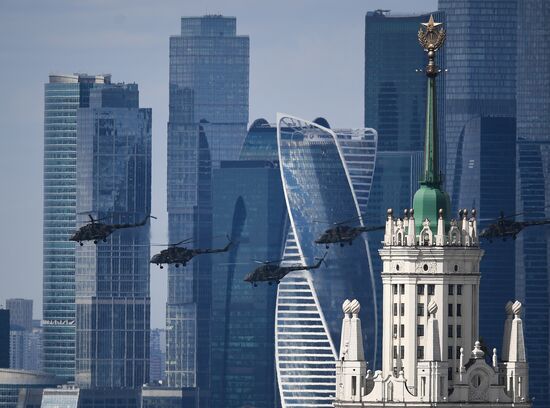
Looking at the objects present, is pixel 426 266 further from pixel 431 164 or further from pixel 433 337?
pixel 431 164

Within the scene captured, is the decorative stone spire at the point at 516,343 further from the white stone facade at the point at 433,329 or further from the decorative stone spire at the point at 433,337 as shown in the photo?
the decorative stone spire at the point at 433,337

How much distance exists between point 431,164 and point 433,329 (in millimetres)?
6940

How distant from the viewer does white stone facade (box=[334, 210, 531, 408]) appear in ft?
428

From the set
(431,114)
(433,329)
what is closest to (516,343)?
(433,329)

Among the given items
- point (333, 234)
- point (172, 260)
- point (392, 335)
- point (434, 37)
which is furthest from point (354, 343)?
point (172, 260)

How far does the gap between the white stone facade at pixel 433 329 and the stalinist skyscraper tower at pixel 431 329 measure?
34mm

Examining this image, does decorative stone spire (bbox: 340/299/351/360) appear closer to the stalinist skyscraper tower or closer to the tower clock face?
the stalinist skyscraper tower

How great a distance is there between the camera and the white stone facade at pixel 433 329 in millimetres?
130375

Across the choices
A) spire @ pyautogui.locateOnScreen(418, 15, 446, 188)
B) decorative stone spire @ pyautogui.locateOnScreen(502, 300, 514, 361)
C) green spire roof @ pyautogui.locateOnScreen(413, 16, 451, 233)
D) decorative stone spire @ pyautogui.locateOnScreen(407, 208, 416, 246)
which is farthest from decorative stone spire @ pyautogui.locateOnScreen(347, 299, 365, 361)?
spire @ pyautogui.locateOnScreen(418, 15, 446, 188)

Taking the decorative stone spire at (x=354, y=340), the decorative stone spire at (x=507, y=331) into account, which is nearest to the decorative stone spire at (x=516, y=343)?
the decorative stone spire at (x=507, y=331)

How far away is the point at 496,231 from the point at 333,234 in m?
41.1

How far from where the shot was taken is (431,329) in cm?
12938

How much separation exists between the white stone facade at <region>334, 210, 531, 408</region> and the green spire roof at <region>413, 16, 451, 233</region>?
0.51 meters

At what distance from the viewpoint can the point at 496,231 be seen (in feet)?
477
